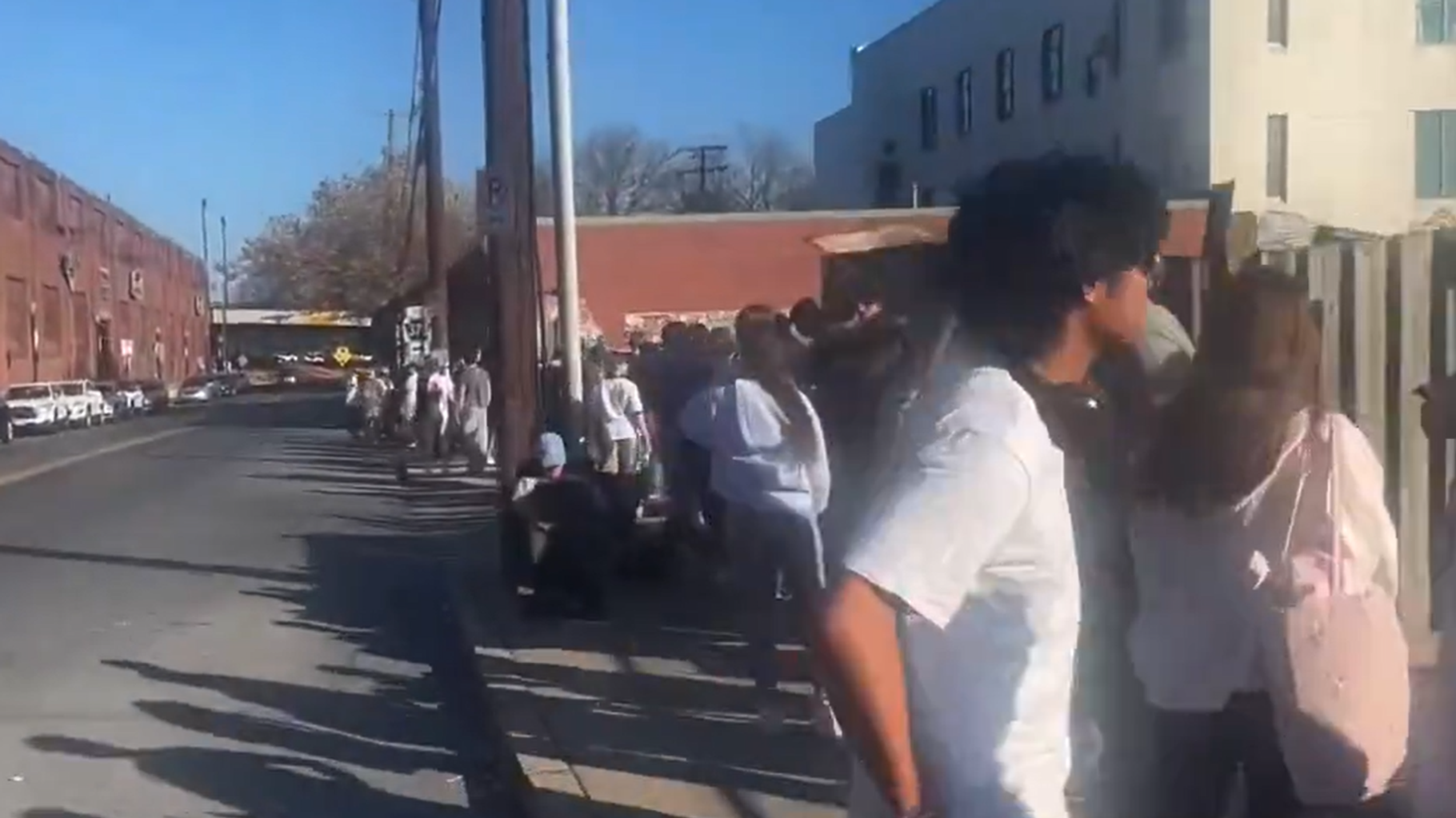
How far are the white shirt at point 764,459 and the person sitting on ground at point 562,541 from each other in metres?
3.18

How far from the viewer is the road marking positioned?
28484mm

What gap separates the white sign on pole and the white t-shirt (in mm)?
10849

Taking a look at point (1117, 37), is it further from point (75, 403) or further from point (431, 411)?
point (75, 403)

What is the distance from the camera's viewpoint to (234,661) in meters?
10.9

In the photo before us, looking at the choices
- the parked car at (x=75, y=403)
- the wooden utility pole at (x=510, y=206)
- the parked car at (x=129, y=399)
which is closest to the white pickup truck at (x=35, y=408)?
the parked car at (x=75, y=403)

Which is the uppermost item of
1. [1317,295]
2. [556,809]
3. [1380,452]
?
[1317,295]

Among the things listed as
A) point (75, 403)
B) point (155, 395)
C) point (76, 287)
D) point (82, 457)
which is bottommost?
point (155, 395)

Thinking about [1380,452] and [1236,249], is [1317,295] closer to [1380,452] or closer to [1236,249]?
[1380,452]

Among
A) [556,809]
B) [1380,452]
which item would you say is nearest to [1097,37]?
[1380,452]

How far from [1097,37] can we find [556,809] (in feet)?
10.9

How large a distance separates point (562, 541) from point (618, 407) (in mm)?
5464

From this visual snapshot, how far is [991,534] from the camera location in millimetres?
2611

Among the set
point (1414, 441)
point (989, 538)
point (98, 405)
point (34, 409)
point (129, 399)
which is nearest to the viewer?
point (989, 538)

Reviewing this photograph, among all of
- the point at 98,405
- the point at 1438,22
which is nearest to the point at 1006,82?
the point at 1438,22
